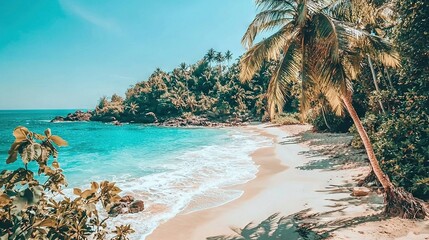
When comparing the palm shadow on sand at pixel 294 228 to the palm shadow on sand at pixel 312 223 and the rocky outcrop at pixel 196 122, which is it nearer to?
the palm shadow on sand at pixel 312 223

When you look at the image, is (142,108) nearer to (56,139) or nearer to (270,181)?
(270,181)

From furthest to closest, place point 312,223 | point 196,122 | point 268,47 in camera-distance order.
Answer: point 196,122 → point 268,47 → point 312,223

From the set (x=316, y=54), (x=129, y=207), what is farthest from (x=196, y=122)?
(x=316, y=54)

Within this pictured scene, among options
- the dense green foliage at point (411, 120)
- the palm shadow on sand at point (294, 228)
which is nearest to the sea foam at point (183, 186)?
the palm shadow on sand at point (294, 228)

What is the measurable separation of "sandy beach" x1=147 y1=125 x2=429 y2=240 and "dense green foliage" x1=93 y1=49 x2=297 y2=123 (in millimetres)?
42271

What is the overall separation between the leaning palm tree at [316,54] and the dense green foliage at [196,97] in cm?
4784

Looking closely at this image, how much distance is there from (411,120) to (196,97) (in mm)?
63992

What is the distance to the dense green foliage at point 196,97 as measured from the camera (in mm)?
61719

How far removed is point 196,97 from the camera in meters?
71.1

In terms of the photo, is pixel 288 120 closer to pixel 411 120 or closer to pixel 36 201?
pixel 411 120

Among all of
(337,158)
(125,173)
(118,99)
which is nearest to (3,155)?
Result: (125,173)

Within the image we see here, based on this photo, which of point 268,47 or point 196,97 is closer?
point 268,47

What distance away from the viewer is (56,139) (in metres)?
2.36

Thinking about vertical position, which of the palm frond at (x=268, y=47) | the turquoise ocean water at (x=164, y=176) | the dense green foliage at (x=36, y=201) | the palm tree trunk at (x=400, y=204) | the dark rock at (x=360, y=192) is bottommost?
the turquoise ocean water at (x=164, y=176)
